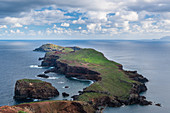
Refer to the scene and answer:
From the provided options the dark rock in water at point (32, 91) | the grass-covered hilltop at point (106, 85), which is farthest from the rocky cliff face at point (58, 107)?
the dark rock in water at point (32, 91)

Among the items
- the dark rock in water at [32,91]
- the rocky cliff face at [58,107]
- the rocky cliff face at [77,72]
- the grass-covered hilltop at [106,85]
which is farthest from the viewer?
the rocky cliff face at [77,72]

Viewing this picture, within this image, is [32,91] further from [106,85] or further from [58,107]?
[106,85]

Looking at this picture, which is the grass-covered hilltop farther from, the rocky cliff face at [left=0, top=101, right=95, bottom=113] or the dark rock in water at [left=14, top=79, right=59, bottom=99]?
the dark rock in water at [left=14, top=79, right=59, bottom=99]

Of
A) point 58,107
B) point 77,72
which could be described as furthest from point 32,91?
point 77,72

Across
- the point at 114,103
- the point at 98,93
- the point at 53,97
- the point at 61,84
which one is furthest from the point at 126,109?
the point at 61,84

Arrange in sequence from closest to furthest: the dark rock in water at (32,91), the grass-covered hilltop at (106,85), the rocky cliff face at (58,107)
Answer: the rocky cliff face at (58,107) → the grass-covered hilltop at (106,85) → the dark rock in water at (32,91)

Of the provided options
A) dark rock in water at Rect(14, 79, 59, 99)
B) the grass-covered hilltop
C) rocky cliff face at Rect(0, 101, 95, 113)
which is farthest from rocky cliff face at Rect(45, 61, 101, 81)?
rocky cliff face at Rect(0, 101, 95, 113)

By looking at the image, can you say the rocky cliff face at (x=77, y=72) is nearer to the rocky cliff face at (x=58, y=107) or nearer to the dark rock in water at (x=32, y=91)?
the dark rock in water at (x=32, y=91)

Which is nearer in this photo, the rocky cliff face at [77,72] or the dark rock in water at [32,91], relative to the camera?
the dark rock in water at [32,91]

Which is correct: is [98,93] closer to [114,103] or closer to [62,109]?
[114,103]
